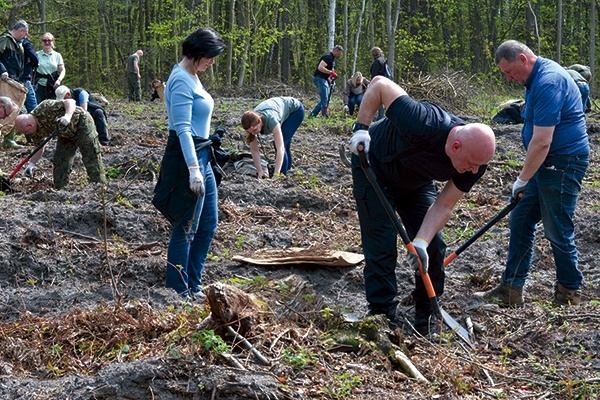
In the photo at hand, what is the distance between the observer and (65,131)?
804cm

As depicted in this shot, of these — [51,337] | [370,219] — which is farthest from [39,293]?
[370,219]

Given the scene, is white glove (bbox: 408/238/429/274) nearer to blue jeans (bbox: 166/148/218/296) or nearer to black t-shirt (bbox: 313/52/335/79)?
blue jeans (bbox: 166/148/218/296)

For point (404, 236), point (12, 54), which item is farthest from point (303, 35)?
point (404, 236)

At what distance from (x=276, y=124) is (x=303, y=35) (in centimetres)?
2634

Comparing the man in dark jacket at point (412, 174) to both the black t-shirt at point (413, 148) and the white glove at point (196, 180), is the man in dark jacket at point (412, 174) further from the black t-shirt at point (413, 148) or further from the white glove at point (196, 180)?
the white glove at point (196, 180)

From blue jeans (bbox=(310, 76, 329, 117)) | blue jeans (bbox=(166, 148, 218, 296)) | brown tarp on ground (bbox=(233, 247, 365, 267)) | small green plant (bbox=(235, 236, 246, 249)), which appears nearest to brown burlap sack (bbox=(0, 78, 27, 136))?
small green plant (bbox=(235, 236, 246, 249))

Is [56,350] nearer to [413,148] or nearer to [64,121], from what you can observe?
[413,148]

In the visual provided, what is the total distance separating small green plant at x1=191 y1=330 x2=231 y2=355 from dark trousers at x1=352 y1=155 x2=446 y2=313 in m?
1.50

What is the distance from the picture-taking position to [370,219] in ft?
15.3

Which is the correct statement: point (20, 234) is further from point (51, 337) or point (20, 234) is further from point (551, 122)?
point (551, 122)

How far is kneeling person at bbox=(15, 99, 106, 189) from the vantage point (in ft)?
26.0

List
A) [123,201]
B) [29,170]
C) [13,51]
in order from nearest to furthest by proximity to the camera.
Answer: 1. [123,201]
2. [29,170]
3. [13,51]

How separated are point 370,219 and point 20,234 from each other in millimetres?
3464

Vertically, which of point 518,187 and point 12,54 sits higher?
point 518,187
